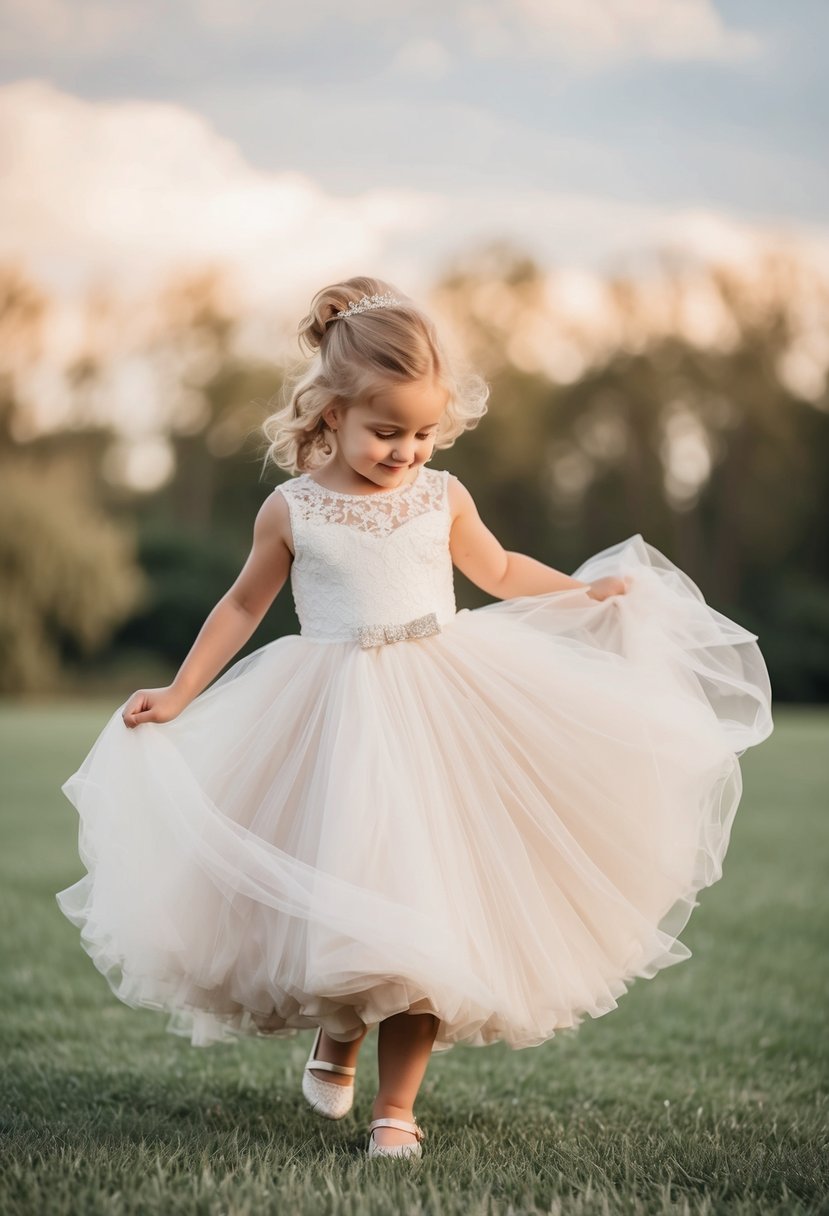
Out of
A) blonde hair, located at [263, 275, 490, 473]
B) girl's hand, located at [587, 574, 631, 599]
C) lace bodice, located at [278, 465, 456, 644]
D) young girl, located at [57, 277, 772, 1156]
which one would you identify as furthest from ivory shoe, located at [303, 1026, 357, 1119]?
blonde hair, located at [263, 275, 490, 473]

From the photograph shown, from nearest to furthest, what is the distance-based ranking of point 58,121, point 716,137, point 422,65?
point 58,121, point 422,65, point 716,137

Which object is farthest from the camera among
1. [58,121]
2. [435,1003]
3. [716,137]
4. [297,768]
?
[716,137]

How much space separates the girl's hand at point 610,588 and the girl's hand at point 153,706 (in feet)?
3.38

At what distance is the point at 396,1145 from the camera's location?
2609 mm

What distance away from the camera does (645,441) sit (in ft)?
108

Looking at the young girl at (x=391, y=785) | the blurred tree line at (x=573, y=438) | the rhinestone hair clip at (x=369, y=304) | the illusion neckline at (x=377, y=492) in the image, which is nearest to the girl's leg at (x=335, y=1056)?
the young girl at (x=391, y=785)

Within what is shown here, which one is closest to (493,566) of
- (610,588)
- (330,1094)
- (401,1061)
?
(610,588)

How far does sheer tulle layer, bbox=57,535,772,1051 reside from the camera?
2.45 m

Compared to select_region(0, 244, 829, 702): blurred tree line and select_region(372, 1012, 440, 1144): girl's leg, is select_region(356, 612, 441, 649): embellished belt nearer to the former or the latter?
select_region(372, 1012, 440, 1144): girl's leg

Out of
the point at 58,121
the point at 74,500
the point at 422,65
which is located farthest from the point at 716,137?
the point at 74,500

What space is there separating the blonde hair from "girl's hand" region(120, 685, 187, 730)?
1.98ft

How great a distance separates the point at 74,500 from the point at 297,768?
24815 millimetres

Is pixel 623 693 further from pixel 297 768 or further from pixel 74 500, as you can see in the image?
pixel 74 500

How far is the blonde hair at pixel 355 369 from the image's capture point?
9.18ft
